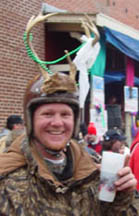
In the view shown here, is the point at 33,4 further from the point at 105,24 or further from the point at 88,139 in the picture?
the point at 88,139

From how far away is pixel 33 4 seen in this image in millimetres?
9133

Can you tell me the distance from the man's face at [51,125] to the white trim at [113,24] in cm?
634

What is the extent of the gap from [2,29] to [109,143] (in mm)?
3780

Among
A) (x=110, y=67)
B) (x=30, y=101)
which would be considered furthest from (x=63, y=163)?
(x=110, y=67)

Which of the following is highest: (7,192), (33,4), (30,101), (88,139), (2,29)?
(33,4)

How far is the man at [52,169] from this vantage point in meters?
2.21

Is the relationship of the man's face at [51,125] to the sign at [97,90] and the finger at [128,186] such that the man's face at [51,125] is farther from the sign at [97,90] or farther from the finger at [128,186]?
the sign at [97,90]

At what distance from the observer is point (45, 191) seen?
224cm

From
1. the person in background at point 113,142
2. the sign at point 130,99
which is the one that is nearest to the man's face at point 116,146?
the person in background at point 113,142

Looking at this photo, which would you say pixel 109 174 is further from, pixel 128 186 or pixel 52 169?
pixel 52 169

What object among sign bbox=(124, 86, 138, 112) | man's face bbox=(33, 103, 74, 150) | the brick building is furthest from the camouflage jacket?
sign bbox=(124, 86, 138, 112)

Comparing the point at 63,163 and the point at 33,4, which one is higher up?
the point at 33,4

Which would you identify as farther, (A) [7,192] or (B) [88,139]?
(B) [88,139]

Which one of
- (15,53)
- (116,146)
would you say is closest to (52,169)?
(116,146)
